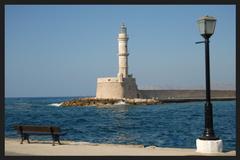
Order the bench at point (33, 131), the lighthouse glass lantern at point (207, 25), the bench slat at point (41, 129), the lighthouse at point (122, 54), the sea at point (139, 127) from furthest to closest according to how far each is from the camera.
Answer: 1. the lighthouse at point (122, 54)
2. the sea at point (139, 127)
3. the bench at point (33, 131)
4. the bench slat at point (41, 129)
5. the lighthouse glass lantern at point (207, 25)

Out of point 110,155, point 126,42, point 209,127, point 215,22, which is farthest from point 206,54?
point 126,42

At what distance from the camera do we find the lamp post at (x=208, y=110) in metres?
7.13

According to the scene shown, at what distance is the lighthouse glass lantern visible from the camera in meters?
7.44

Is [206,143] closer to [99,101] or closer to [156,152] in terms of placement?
[156,152]

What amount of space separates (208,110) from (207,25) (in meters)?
1.44

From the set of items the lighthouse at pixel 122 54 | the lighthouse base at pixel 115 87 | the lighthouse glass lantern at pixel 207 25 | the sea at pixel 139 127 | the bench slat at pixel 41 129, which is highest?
the lighthouse at pixel 122 54

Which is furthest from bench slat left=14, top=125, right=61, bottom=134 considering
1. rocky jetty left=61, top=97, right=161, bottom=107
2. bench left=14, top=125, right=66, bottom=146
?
rocky jetty left=61, top=97, right=161, bottom=107

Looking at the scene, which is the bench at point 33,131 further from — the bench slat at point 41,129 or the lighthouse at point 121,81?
the lighthouse at point 121,81

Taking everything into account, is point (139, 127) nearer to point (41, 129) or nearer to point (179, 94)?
point (41, 129)

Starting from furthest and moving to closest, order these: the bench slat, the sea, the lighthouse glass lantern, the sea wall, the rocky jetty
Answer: the sea wall → the rocky jetty → the sea → the bench slat → the lighthouse glass lantern

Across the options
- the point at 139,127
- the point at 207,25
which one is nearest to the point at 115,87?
the point at 139,127

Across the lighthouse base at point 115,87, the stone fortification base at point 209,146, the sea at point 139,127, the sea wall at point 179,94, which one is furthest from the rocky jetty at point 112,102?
the stone fortification base at point 209,146

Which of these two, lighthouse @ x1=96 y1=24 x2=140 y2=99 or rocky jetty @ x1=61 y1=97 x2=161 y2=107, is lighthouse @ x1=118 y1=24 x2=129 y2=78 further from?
rocky jetty @ x1=61 y1=97 x2=161 y2=107

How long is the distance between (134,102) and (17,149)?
45206mm
